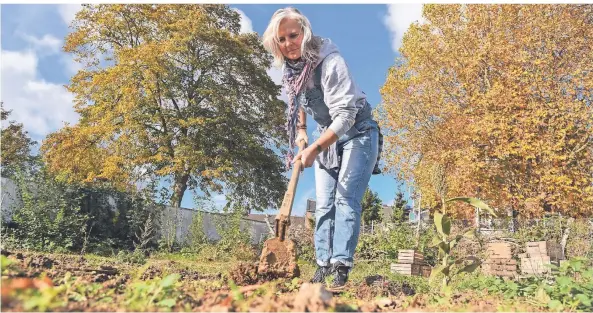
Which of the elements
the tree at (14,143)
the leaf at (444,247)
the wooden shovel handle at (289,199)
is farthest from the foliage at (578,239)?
the tree at (14,143)

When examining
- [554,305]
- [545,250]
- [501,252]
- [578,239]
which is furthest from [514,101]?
[554,305]

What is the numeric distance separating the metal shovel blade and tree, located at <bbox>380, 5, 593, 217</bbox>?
34.8ft

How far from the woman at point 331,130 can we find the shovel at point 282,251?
22 centimetres

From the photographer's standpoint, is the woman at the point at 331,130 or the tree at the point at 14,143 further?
the tree at the point at 14,143

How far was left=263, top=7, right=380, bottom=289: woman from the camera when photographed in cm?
312

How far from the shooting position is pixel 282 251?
2947 mm

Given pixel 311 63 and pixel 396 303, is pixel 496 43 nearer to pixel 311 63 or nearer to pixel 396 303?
pixel 311 63

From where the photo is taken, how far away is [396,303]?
7.20 ft

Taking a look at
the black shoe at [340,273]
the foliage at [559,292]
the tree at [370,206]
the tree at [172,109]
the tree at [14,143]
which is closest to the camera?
the foliage at [559,292]

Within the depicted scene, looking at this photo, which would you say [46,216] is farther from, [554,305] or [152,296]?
[554,305]

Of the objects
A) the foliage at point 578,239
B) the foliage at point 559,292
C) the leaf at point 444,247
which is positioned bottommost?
the foliage at point 559,292

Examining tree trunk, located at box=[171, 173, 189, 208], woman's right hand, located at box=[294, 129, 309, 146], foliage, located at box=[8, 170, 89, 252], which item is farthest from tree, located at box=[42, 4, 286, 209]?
woman's right hand, located at box=[294, 129, 309, 146]

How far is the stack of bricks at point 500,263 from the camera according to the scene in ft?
25.6

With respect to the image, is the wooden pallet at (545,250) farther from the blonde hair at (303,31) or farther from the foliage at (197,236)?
the foliage at (197,236)
